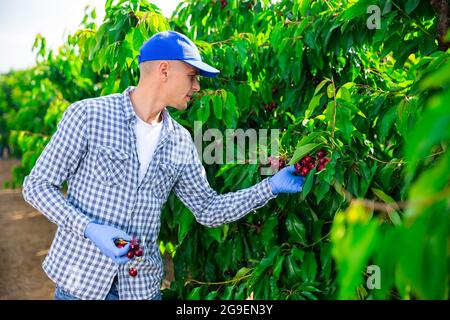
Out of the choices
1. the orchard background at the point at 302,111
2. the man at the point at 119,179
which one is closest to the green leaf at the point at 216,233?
the orchard background at the point at 302,111

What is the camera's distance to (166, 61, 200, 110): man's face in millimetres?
2500

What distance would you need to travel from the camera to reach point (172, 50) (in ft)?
8.16

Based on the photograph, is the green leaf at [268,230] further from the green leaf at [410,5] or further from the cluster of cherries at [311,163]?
the green leaf at [410,5]

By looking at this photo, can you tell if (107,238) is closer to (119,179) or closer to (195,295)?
(119,179)

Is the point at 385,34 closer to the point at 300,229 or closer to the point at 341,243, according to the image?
the point at 300,229

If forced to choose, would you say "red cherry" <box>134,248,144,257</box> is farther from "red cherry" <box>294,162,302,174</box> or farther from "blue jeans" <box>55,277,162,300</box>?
"red cherry" <box>294,162,302,174</box>

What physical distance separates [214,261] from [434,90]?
158 cm

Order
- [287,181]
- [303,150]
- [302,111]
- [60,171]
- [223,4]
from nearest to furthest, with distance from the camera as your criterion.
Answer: [303,150]
[60,171]
[287,181]
[302,111]
[223,4]

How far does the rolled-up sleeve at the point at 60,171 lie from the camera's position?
2.30 metres

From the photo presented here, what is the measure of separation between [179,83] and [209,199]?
51 cm

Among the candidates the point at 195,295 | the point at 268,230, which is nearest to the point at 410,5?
the point at 268,230

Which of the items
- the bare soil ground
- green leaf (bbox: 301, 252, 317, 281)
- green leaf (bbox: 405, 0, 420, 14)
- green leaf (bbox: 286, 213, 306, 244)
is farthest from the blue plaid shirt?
the bare soil ground

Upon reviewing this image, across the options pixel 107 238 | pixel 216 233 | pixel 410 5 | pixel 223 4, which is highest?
pixel 223 4

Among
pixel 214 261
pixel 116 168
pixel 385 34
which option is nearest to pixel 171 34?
pixel 116 168
